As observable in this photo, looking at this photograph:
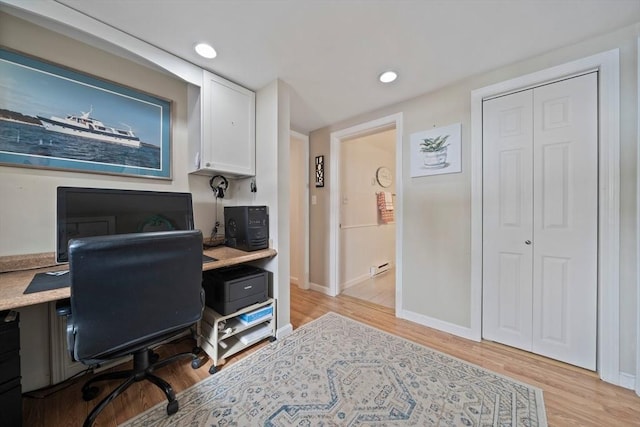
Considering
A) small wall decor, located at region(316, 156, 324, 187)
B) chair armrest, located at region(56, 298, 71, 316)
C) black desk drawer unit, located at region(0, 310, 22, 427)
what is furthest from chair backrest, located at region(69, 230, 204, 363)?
small wall decor, located at region(316, 156, 324, 187)

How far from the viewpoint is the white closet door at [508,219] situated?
69.5 inches

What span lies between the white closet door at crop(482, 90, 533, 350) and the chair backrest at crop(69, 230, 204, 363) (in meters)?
2.24

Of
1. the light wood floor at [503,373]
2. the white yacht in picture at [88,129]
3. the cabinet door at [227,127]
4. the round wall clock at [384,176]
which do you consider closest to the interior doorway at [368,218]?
the round wall clock at [384,176]

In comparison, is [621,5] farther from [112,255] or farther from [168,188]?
[168,188]

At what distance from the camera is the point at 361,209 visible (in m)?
3.56

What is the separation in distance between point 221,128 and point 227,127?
0.06 metres

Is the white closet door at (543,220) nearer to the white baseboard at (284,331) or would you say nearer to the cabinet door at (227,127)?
the white baseboard at (284,331)

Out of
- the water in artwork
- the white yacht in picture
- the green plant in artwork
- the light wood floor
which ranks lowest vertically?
the light wood floor

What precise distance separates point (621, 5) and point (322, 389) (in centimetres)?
284

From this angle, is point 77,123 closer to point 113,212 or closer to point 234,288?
point 113,212

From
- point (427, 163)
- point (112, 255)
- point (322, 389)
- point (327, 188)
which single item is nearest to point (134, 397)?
point (112, 255)

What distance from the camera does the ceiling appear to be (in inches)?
50.2

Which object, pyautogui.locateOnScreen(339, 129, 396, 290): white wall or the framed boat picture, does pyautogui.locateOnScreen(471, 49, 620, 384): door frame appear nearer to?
pyautogui.locateOnScreen(339, 129, 396, 290): white wall

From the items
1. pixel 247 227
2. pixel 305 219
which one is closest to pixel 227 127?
pixel 247 227
